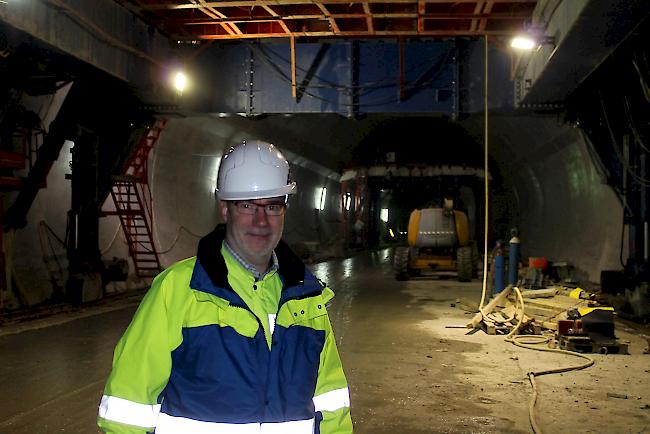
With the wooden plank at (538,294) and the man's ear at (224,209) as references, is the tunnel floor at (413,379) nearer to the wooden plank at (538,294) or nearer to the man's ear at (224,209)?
the wooden plank at (538,294)

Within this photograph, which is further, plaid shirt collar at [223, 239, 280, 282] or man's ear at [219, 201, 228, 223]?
man's ear at [219, 201, 228, 223]

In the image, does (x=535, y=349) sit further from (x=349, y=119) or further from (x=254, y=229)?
(x=349, y=119)

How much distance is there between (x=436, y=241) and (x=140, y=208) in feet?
26.4

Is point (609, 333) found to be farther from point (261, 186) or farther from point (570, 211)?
point (570, 211)

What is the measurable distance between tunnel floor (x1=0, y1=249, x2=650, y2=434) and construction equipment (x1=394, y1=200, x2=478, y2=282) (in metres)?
6.40

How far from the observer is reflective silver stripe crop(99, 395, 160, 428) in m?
2.09

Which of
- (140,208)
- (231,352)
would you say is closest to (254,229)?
(231,352)

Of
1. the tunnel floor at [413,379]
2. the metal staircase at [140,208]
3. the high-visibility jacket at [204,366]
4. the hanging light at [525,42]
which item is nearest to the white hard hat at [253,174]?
the high-visibility jacket at [204,366]

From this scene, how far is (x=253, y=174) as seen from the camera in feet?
8.65

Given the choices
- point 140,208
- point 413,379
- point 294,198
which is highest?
point 294,198

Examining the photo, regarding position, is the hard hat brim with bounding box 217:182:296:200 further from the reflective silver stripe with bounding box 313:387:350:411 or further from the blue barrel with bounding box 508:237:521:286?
the blue barrel with bounding box 508:237:521:286

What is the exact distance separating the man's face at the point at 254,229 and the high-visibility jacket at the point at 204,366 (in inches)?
5.1

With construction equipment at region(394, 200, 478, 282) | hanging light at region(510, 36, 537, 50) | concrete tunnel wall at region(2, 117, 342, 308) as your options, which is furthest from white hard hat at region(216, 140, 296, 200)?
construction equipment at region(394, 200, 478, 282)

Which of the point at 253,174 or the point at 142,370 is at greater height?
the point at 253,174
